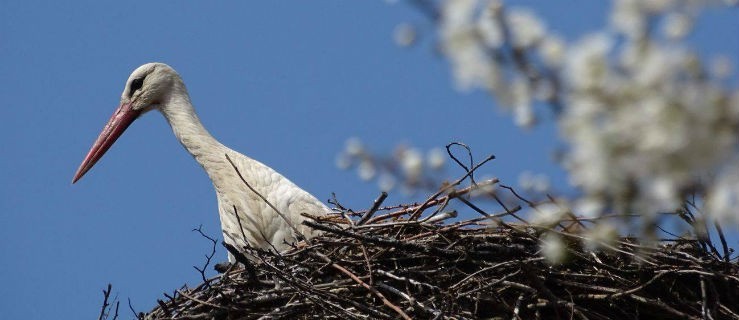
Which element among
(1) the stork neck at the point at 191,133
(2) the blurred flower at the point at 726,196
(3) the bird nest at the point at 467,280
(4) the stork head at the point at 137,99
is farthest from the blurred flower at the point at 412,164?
(4) the stork head at the point at 137,99

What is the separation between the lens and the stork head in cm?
438

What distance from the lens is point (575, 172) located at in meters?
0.75

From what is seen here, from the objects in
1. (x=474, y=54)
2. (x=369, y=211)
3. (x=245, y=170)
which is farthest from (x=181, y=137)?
(x=474, y=54)

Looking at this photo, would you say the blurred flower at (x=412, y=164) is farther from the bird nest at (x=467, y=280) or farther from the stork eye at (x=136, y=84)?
the stork eye at (x=136, y=84)

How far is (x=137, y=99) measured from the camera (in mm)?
4398

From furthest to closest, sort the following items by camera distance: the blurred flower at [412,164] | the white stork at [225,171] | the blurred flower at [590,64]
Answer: the white stork at [225,171], the blurred flower at [412,164], the blurred flower at [590,64]

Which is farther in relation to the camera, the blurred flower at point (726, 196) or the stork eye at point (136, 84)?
the stork eye at point (136, 84)

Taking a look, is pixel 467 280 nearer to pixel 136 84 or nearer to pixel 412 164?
pixel 412 164

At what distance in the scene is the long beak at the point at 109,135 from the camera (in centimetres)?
439

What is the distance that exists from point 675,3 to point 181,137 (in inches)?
143

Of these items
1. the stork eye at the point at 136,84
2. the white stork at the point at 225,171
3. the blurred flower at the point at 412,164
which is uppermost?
the stork eye at the point at 136,84

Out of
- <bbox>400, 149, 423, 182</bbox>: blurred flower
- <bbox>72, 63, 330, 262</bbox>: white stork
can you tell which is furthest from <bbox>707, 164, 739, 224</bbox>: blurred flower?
<bbox>72, 63, 330, 262</bbox>: white stork

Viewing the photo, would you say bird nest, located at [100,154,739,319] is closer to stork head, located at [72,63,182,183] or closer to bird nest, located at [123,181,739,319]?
bird nest, located at [123,181,739,319]

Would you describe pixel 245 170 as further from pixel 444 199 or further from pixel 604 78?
pixel 604 78
